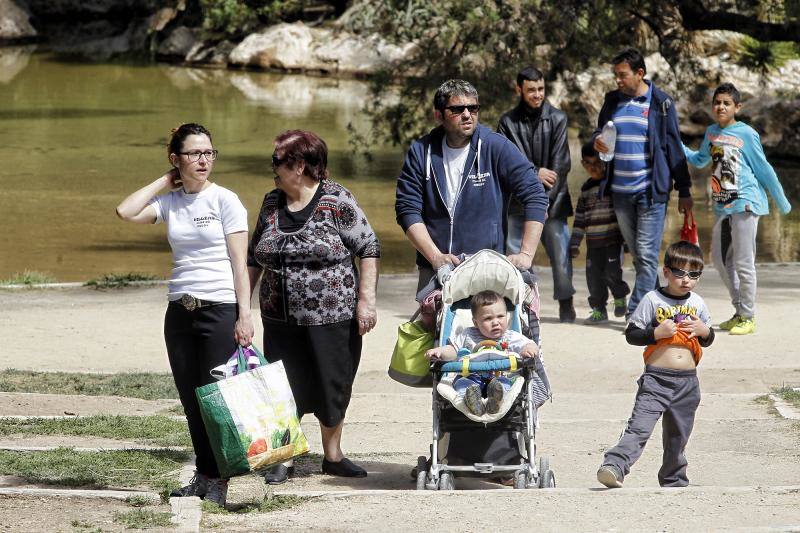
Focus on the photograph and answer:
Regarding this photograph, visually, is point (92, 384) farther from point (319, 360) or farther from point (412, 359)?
point (412, 359)

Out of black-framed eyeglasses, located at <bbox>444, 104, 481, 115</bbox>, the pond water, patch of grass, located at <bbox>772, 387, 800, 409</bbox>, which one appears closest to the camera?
black-framed eyeglasses, located at <bbox>444, 104, 481, 115</bbox>

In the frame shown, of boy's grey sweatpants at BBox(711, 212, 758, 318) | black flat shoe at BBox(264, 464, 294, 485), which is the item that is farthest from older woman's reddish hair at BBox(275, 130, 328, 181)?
boy's grey sweatpants at BBox(711, 212, 758, 318)

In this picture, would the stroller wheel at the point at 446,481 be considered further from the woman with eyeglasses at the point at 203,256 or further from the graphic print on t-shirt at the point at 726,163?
the graphic print on t-shirt at the point at 726,163

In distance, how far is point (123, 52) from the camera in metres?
46.2

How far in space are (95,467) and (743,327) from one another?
17.4 ft

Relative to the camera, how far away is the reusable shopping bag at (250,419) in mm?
5484

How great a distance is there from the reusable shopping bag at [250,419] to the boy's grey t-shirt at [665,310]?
5.16ft

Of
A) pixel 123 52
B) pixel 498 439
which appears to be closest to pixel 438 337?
pixel 498 439

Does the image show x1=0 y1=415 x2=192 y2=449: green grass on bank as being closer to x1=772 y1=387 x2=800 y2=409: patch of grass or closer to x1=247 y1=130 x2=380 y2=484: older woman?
x1=247 y1=130 x2=380 y2=484: older woman

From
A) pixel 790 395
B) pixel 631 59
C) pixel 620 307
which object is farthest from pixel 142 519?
pixel 620 307

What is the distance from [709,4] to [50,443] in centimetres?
1315

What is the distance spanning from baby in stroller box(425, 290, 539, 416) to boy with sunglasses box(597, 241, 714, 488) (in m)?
0.51

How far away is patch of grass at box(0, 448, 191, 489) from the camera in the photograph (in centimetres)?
597

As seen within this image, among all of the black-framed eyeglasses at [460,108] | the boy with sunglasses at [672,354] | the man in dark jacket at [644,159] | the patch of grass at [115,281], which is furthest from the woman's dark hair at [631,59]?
the patch of grass at [115,281]
